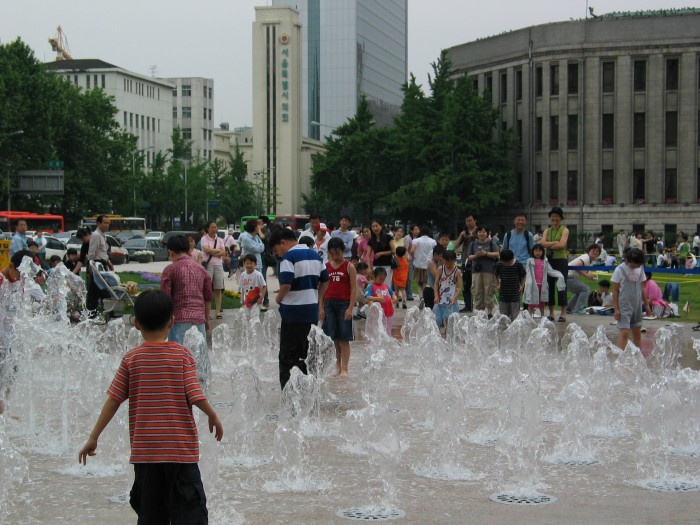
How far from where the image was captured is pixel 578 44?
66.8m

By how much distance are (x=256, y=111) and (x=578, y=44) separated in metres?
87.9

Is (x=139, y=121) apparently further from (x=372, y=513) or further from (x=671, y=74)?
(x=372, y=513)

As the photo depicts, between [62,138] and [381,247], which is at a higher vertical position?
[62,138]

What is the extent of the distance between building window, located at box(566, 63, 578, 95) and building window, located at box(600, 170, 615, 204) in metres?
5.54

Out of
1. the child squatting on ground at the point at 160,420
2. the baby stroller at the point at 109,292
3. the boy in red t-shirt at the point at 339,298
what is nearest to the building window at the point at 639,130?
the baby stroller at the point at 109,292

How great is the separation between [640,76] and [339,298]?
5841 centimetres

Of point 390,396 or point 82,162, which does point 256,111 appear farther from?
point 390,396

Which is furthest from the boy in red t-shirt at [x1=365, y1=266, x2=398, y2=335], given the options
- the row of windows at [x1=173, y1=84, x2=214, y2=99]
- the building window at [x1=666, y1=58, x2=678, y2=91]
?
the row of windows at [x1=173, y1=84, x2=214, y2=99]

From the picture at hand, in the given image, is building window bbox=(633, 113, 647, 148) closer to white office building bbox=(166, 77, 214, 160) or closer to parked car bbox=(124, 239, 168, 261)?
parked car bbox=(124, 239, 168, 261)

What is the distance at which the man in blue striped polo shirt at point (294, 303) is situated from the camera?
35.6 feet

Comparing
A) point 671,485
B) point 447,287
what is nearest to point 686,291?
point 447,287

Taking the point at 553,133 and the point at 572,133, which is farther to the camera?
the point at 553,133

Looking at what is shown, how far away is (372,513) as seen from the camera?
6.76 metres

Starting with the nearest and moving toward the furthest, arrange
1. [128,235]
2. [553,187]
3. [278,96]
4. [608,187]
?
[128,235] → [608,187] → [553,187] → [278,96]
